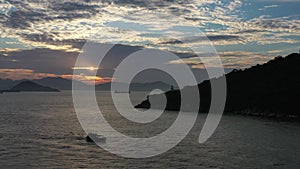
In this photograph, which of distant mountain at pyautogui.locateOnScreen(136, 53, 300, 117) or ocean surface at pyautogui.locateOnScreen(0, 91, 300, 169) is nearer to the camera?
ocean surface at pyautogui.locateOnScreen(0, 91, 300, 169)

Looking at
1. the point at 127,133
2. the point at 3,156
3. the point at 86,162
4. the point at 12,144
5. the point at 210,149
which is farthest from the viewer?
the point at 127,133

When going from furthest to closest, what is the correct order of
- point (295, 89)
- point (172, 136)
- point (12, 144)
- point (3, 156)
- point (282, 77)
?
point (282, 77) → point (295, 89) → point (172, 136) → point (12, 144) → point (3, 156)

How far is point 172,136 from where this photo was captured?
93438 millimetres

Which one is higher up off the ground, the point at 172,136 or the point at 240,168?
the point at 240,168

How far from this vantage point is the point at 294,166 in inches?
2136

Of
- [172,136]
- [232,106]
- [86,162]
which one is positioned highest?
[86,162]

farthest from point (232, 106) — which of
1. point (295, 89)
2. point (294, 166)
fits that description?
point (294, 166)

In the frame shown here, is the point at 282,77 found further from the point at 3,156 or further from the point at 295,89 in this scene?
the point at 3,156

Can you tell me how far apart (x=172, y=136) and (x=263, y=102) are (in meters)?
90.0

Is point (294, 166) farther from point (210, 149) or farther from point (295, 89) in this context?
point (295, 89)

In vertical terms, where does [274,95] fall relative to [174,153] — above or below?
below

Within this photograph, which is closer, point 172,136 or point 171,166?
point 171,166

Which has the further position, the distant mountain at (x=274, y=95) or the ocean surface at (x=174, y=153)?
the distant mountain at (x=274, y=95)

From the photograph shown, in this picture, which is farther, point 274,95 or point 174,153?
point 274,95
